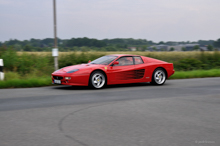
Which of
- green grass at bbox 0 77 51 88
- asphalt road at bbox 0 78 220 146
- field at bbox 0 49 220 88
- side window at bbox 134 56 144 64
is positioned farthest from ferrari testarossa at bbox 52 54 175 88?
field at bbox 0 49 220 88

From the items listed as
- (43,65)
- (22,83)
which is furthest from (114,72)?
(43,65)

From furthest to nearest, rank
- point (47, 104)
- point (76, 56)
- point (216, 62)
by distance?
point (216, 62), point (76, 56), point (47, 104)

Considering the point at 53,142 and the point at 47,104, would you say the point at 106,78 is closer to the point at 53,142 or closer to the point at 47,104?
the point at 47,104

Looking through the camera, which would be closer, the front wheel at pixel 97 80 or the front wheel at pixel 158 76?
the front wheel at pixel 97 80

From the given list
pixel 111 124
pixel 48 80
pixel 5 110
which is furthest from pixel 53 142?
pixel 48 80

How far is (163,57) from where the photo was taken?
24219mm

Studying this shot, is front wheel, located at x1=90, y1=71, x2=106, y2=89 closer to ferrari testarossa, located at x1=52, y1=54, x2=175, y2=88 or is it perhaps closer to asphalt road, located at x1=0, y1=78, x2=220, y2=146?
ferrari testarossa, located at x1=52, y1=54, x2=175, y2=88

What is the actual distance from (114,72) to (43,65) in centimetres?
681

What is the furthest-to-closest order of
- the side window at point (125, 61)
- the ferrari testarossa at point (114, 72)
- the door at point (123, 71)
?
1. the side window at point (125, 61)
2. the door at point (123, 71)
3. the ferrari testarossa at point (114, 72)

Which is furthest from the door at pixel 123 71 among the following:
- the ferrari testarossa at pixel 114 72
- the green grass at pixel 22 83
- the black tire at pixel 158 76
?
the green grass at pixel 22 83

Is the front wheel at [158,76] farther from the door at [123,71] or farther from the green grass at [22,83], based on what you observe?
the green grass at [22,83]

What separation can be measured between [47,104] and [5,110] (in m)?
1.08

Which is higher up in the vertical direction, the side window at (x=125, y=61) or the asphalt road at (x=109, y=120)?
the side window at (x=125, y=61)

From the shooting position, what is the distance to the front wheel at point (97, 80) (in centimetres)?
1020
